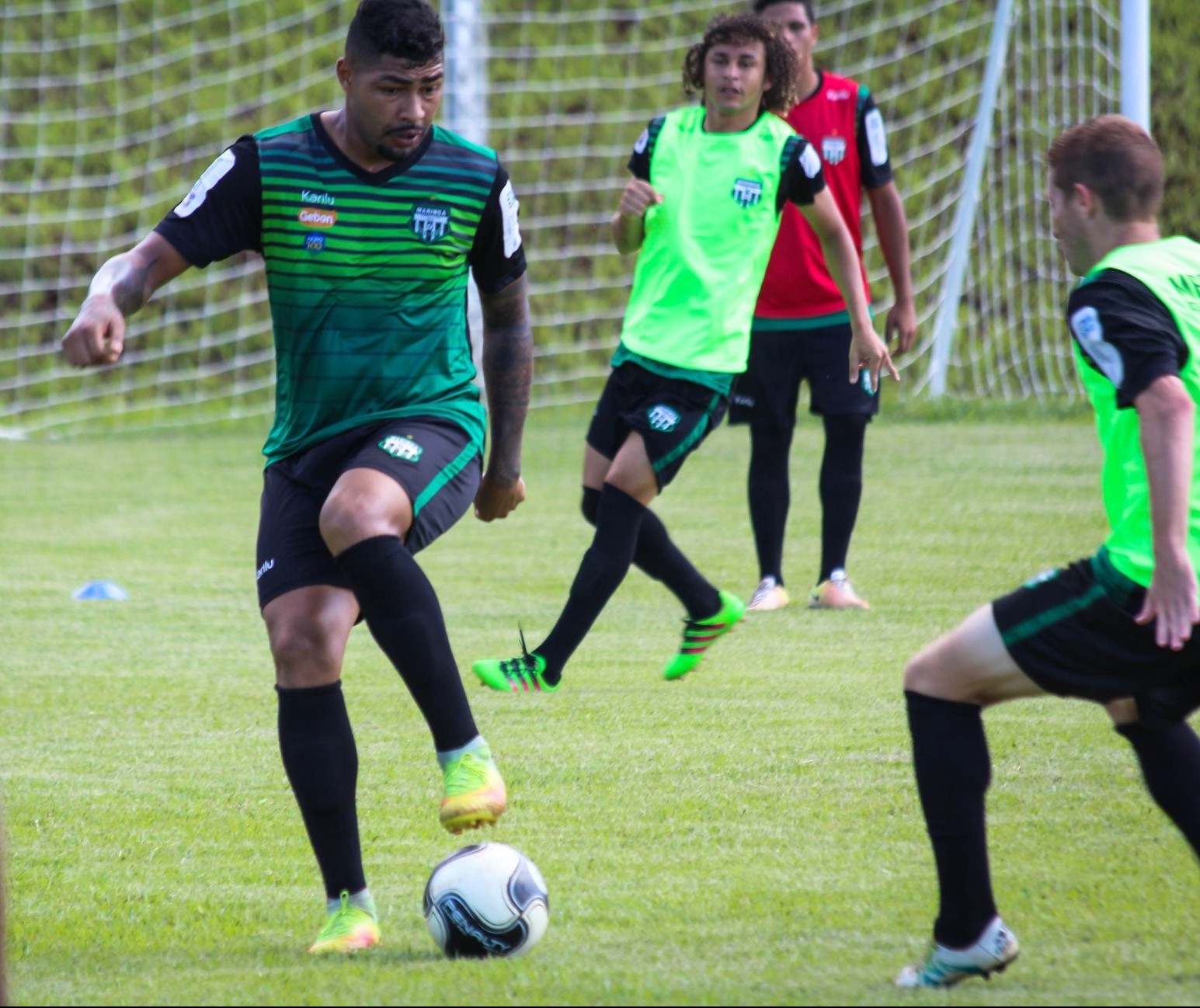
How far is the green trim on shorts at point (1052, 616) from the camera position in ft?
10.3

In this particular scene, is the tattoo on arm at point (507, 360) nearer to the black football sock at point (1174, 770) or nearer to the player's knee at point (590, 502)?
the black football sock at point (1174, 770)

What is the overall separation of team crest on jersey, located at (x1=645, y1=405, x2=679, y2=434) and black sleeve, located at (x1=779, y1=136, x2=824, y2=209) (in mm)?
A: 830

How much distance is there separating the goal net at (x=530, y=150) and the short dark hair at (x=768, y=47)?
8019 millimetres

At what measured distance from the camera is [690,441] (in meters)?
5.96

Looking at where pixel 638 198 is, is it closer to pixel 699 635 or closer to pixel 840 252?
pixel 840 252

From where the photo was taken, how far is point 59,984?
3.36 m

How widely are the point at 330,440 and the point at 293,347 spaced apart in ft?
0.72

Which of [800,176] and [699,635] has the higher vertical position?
[800,176]

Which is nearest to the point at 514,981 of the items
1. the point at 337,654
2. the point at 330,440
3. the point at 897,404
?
the point at 337,654

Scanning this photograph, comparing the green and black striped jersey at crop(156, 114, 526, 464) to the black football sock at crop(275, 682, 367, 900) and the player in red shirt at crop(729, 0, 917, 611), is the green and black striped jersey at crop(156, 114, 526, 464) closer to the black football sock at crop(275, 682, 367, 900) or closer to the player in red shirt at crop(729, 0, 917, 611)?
the black football sock at crop(275, 682, 367, 900)

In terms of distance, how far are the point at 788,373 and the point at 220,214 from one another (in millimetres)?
4058

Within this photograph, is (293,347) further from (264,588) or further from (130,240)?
(130,240)

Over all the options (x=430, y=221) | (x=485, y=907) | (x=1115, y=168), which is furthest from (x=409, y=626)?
(x=1115, y=168)

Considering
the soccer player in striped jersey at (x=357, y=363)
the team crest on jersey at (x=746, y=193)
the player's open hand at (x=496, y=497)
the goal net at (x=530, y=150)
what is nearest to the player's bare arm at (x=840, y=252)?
the team crest on jersey at (x=746, y=193)
